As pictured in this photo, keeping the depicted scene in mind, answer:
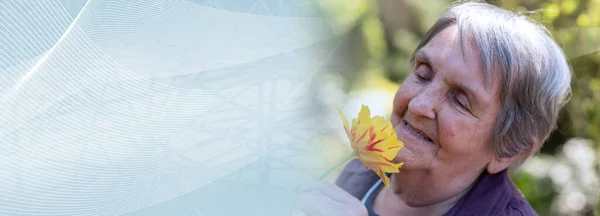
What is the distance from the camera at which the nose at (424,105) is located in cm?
158

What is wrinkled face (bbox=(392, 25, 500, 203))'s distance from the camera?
160 centimetres

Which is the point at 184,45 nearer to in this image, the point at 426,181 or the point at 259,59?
the point at 259,59

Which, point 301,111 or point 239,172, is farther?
point 301,111

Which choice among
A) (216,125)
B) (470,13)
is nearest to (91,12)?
(216,125)

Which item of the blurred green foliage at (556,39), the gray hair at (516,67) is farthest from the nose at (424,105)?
the blurred green foliage at (556,39)

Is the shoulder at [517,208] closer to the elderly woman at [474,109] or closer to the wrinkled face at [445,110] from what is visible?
the elderly woman at [474,109]

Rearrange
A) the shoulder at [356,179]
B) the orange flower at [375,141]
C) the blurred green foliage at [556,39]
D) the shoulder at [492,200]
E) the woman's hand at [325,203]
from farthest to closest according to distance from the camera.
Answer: the blurred green foliage at [556,39] < the shoulder at [356,179] < the shoulder at [492,200] < the orange flower at [375,141] < the woman's hand at [325,203]

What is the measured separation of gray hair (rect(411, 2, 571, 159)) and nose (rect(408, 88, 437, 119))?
15 centimetres

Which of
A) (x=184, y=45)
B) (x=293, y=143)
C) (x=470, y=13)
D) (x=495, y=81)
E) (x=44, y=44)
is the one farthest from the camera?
(x=470, y=13)

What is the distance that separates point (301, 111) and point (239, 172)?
173 millimetres

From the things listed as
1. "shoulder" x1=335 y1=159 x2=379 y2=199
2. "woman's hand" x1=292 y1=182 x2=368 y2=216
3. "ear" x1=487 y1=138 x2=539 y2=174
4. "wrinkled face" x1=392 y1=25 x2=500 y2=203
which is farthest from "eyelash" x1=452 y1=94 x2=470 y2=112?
"shoulder" x1=335 y1=159 x2=379 y2=199

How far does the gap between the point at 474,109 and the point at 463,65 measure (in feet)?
0.42

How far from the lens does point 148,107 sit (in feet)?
2.73

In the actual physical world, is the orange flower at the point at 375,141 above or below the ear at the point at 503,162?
above
